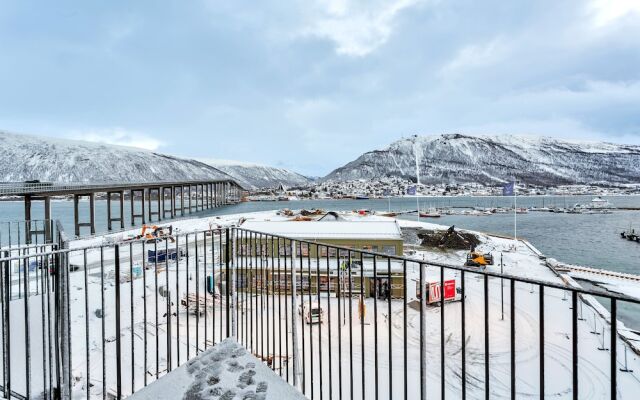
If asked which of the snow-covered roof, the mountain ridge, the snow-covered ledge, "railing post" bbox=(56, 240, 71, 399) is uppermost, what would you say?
the mountain ridge

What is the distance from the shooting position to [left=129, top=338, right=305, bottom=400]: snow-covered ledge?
2.95 meters

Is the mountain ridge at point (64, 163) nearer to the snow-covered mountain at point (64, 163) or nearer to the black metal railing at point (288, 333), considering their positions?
the snow-covered mountain at point (64, 163)

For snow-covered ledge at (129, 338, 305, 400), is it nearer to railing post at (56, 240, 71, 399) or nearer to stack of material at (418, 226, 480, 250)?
railing post at (56, 240, 71, 399)

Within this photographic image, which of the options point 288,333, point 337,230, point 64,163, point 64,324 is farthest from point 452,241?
point 64,163

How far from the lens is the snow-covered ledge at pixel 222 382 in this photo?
116 inches

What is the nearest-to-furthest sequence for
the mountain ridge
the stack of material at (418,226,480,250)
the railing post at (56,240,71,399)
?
1. the railing post at (56,240,71,399)
2. the stack of material at (418,226,480,250)
3. the mountain ridge

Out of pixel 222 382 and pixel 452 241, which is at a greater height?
pixel 222 382

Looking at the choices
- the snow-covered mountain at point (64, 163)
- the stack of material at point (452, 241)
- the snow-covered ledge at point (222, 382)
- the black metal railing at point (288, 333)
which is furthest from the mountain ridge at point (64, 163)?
the snow-covered ledge at point (222, 382)

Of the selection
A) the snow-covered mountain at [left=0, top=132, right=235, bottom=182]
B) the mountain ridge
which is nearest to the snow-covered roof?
the snow-covered mountain at [left=0, top=132, right=235, bottom=182]

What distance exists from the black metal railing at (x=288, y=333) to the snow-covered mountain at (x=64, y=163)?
160 metres

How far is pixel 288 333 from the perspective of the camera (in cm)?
1248

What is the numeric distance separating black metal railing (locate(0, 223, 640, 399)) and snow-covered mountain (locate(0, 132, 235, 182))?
160037 millimetres

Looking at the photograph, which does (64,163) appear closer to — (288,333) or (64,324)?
(288,333)

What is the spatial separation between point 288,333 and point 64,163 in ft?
681
